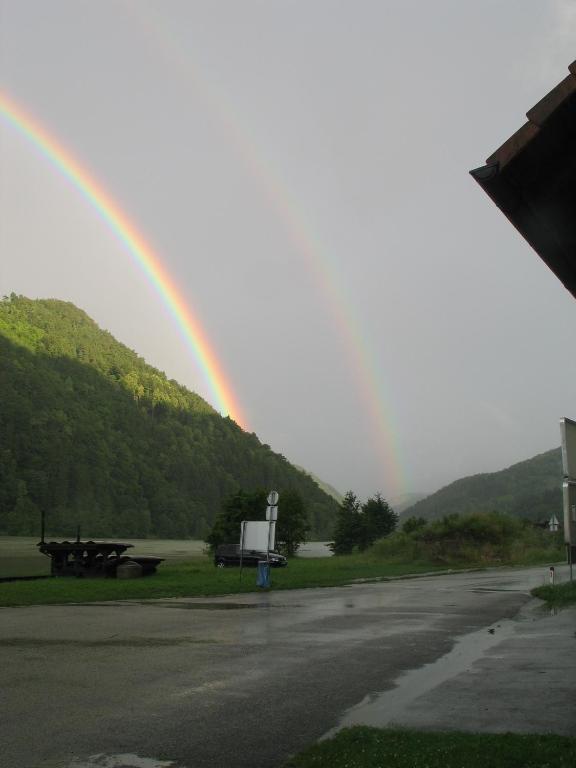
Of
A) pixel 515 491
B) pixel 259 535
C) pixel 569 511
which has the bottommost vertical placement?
pixel 259 535

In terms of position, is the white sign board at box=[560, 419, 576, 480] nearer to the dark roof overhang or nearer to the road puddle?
the road puddle

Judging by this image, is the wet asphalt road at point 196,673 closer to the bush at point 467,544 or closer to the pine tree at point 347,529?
the bush at point 467,544

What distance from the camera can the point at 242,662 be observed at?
9.81 m

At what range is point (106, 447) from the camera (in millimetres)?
149125

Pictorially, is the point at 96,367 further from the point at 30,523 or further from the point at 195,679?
the point at 195,679

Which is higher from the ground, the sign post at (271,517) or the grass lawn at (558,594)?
the sign post at (271,517)

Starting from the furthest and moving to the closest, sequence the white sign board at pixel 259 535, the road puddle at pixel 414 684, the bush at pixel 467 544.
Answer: the bush at pixel 467 544 → the white sign board at pixel 259 535 → the road puddle at pixel 414 684

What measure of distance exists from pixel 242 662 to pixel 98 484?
5436 inches

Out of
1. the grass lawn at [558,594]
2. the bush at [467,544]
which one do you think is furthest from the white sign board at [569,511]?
the bush at [467,544]

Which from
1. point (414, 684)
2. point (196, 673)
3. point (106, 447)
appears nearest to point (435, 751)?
point (414, 684)

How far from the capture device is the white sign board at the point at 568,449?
15.0 meters

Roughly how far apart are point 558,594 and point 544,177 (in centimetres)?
1669

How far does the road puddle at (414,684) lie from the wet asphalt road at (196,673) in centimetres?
17

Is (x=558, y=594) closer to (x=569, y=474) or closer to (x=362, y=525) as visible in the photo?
(x=569, y=474)
